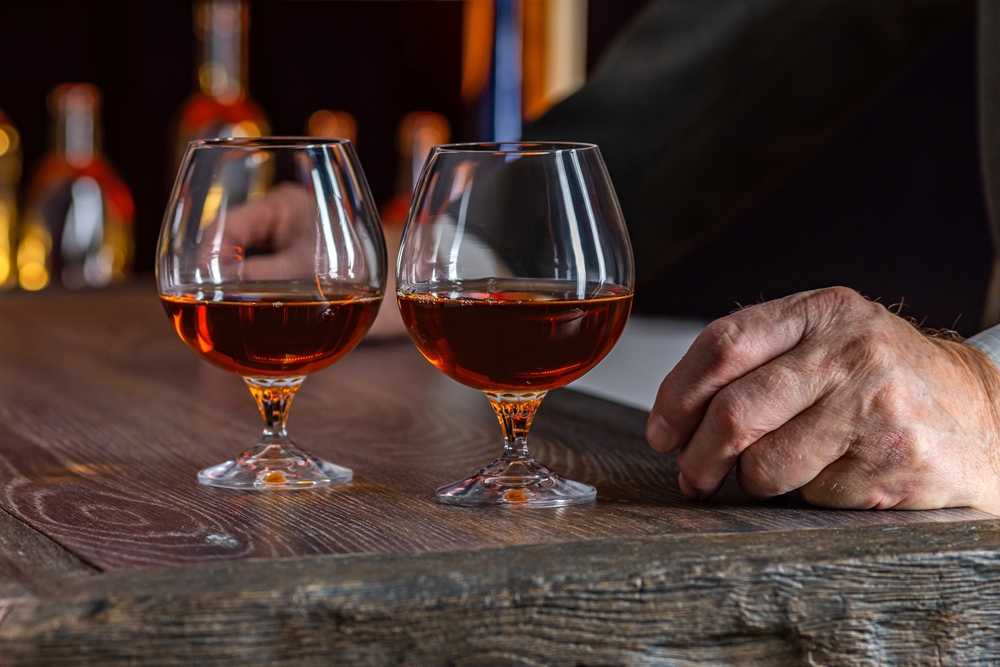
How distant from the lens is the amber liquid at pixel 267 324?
0.66m

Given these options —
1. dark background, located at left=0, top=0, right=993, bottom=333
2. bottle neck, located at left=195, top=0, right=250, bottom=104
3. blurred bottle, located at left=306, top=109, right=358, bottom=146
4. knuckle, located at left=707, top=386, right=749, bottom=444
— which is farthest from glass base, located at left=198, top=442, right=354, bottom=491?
blurred bottle, located at left=306, top=109, right=358, bottom=146

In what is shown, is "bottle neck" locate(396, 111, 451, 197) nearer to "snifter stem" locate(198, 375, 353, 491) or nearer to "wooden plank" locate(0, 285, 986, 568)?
"wooden plank" locate(0, 285, 986, 568)

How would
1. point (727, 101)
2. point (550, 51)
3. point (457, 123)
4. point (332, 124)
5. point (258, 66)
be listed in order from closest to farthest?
point (727, 101)
point (332, 124)
point (258, 66)
point (550, 51)
point (457, 123)

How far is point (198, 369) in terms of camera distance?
3.59 ft

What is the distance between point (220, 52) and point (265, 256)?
7.46 ft

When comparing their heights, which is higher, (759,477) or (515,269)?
(515,269)

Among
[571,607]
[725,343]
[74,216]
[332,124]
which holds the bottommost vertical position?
[571,607]

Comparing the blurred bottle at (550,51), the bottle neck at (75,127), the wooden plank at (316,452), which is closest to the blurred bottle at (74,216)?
the bottle neck at (75,127)

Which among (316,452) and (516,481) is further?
(316,452)

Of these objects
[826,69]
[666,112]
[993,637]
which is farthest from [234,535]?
[826,69]

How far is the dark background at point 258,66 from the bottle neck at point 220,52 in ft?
1.14

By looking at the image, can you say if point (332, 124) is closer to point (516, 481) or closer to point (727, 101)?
point (727, 101)

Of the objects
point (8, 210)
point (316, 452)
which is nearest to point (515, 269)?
point (316, 452)

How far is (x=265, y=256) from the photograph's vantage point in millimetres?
668
